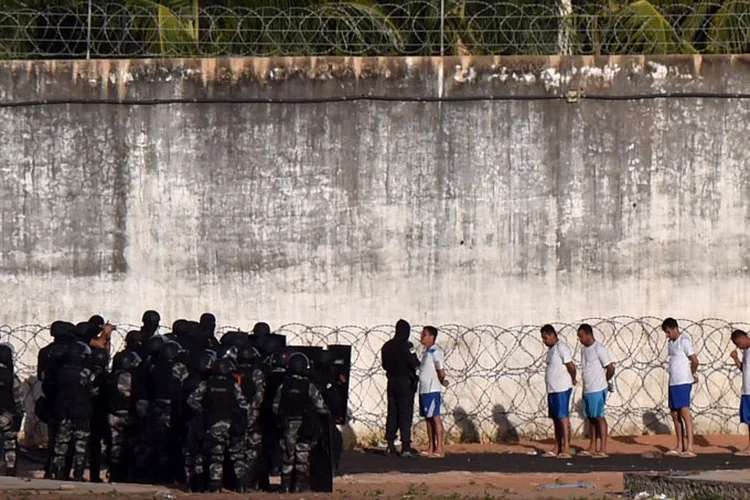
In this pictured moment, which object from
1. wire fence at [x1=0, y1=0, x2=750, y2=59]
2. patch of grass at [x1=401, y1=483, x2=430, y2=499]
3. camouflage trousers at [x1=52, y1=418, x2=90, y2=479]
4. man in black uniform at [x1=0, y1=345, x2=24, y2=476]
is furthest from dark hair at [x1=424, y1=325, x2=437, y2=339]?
man in black uniform at [x1=0, y1=345, x2=24, y2=476]

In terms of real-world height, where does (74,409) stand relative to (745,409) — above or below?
above

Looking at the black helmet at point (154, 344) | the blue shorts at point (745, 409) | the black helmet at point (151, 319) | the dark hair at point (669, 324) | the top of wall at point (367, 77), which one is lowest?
the blue shorts at point (745, 409)

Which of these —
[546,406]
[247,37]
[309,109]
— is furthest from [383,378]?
[247,37]

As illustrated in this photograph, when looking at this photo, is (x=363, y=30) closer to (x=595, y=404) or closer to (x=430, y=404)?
(x=430, y=404)

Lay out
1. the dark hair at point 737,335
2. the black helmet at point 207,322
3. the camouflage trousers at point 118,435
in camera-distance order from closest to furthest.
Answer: the camouflage trousers at point 118,435 → the black helmet at point 207,322 → the dark hair at point 737,335

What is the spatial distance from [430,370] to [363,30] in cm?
433

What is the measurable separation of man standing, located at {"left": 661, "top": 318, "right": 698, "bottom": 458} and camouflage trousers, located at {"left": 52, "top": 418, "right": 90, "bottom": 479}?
5804mm

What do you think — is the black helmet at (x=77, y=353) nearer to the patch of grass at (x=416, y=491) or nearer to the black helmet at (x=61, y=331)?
the black helmet at (x=61, y=331)

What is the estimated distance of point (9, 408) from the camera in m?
15.5

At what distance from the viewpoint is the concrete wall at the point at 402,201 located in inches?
701

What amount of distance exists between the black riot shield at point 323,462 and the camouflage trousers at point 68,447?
2.28 m

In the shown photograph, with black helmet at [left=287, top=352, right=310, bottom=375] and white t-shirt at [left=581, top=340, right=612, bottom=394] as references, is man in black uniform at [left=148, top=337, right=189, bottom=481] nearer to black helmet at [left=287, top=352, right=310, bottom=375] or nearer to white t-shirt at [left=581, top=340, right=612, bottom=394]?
black helmet at [left=287, top=352, right=310, bottom=375]

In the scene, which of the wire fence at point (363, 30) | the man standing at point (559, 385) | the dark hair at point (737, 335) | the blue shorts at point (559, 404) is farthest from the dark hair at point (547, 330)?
the wire fence at point (363, 30)

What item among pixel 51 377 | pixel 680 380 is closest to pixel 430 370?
pixel 680 380
